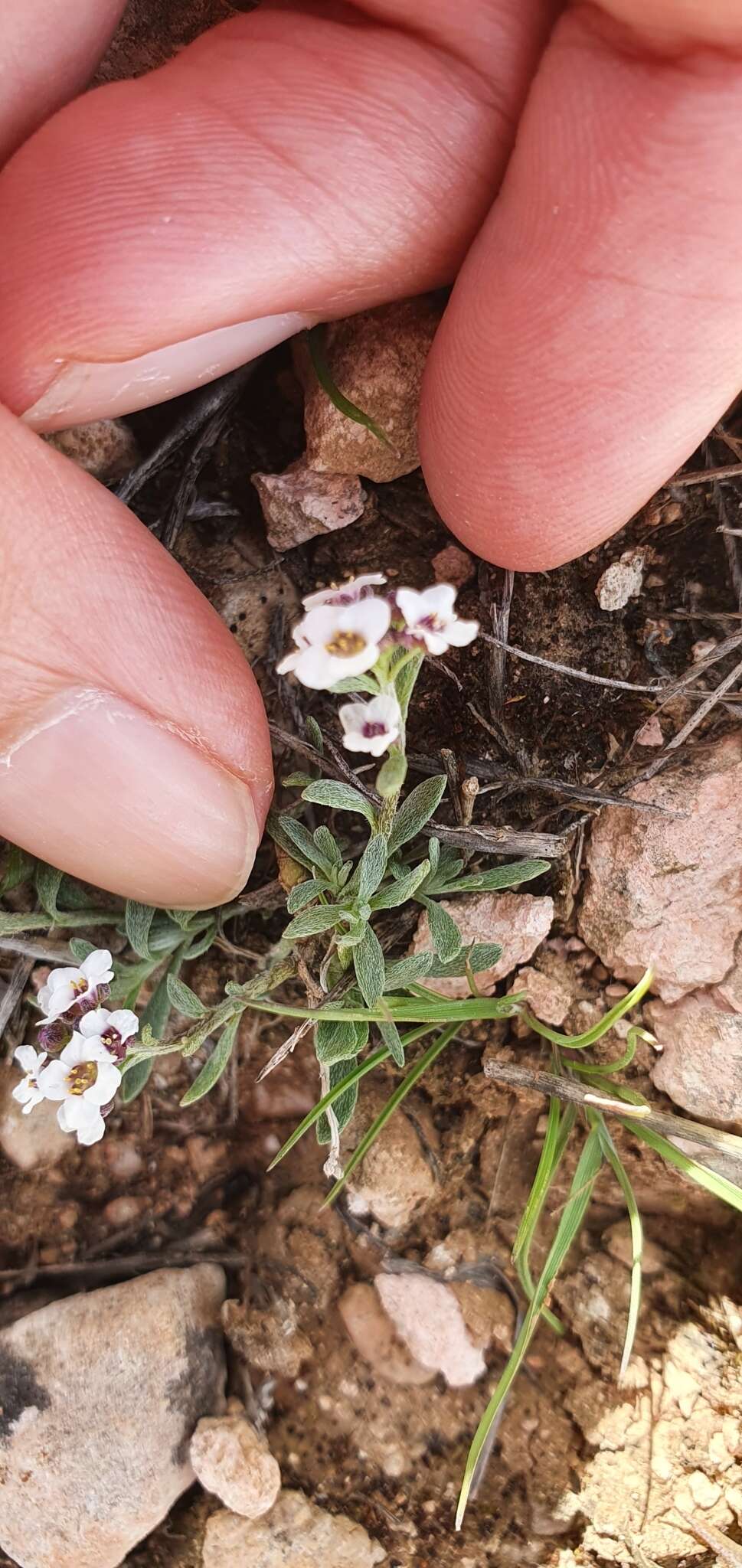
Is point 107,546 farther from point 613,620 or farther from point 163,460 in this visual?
point 613,620

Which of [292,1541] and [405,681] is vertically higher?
[405,681]

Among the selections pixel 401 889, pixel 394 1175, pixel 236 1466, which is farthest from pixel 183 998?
pixel 236 1466

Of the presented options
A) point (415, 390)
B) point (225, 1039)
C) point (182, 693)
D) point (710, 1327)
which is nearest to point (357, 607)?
point (182, 693)

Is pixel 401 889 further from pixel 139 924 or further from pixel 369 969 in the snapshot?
pixel 139 924

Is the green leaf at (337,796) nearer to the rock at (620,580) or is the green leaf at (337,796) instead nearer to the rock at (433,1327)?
the rock at (620,580)

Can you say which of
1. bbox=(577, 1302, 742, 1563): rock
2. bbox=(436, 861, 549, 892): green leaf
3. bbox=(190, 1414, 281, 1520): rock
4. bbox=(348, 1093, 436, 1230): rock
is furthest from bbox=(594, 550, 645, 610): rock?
bbox=(190, 1414, 281, 1520): rock

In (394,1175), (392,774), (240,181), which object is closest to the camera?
(392,774)

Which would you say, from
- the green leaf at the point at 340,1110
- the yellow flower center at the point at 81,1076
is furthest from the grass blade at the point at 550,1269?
the yellow flower center at the point at 81,1076
